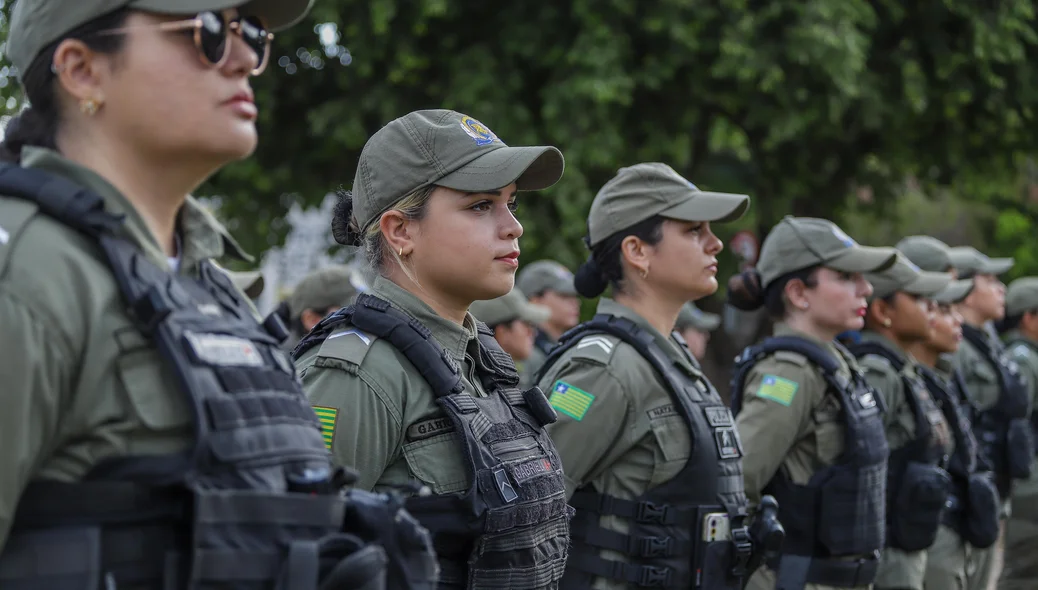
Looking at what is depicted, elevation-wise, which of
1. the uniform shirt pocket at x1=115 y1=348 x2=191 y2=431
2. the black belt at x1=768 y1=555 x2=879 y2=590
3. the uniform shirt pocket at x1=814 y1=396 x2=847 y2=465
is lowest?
the black belt at x1=768 y1=555 x2=879 y2=590

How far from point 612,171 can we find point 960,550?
19.3 ft

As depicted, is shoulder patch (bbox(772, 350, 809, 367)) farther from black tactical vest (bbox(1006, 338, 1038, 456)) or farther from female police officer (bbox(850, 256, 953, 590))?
black tactical vest (bbox(1006, 338, 1038, 456))

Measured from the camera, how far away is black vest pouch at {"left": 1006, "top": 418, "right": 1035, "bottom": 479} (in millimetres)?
9117

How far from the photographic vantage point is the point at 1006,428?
9469 mm

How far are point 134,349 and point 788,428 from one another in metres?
3.88

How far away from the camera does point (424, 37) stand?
1247 cm

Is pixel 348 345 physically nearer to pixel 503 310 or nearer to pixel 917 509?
pixel 917 509

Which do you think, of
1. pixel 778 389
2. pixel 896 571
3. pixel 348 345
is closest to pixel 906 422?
pixel 896 571

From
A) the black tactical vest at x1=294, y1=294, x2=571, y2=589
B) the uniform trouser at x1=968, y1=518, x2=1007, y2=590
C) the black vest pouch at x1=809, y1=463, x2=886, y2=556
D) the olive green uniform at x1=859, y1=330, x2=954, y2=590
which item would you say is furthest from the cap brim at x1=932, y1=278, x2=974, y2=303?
the black tactical vest at x1=294, y1=294, x2=571, y2=589

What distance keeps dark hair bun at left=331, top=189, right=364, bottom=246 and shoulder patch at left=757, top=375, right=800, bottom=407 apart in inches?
96.0

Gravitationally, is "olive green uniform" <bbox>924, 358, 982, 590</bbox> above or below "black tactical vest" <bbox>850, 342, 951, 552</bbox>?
below

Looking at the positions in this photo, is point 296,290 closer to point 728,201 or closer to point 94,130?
point 728,201

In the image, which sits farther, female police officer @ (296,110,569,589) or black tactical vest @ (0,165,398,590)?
female police officer @ (296,110,569,589)

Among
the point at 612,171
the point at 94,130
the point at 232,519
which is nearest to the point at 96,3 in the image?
the point at 94,130
